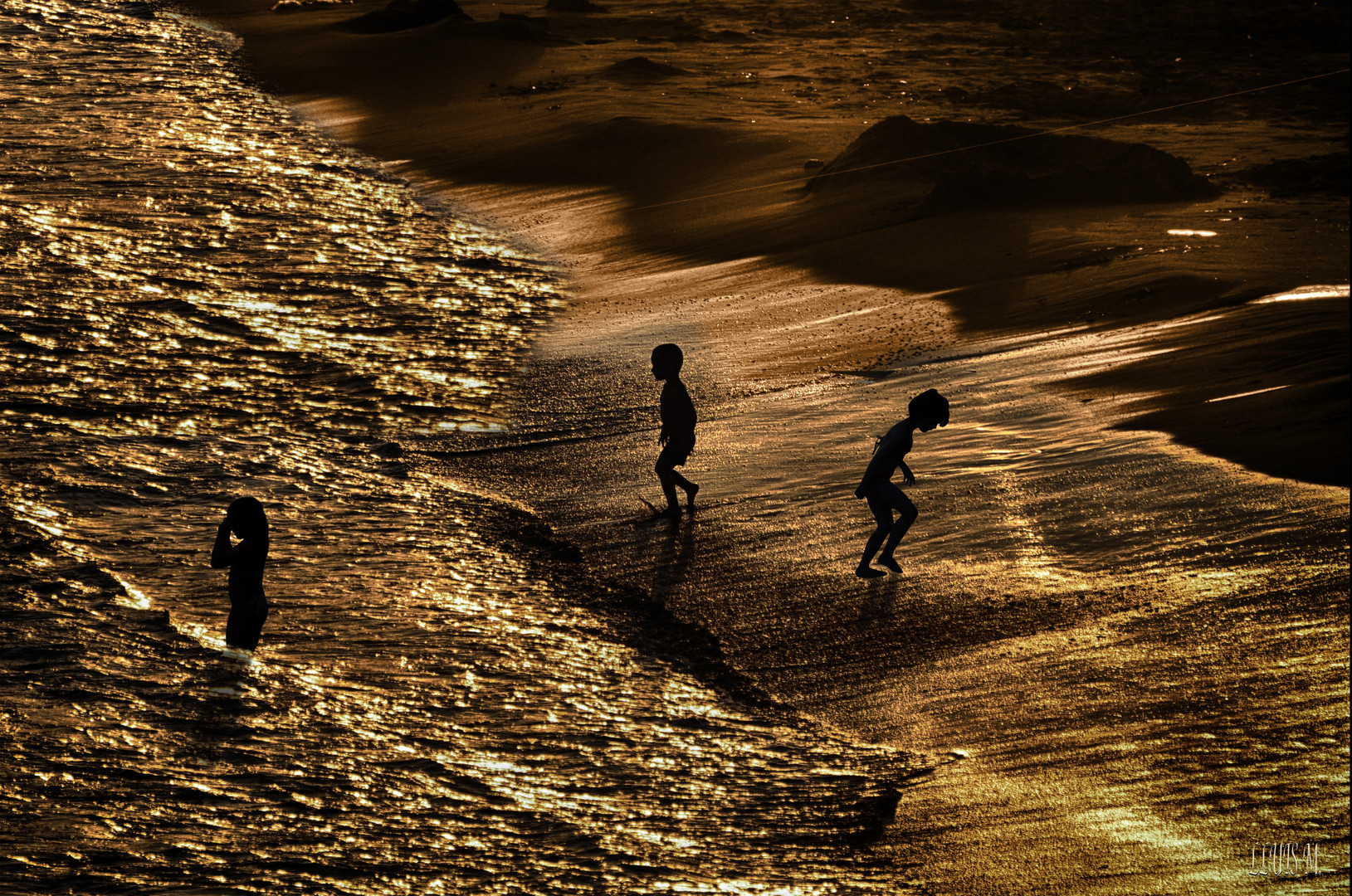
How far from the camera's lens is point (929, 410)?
30.8 feet

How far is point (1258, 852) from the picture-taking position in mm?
6480

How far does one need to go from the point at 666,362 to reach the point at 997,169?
10.8 meters

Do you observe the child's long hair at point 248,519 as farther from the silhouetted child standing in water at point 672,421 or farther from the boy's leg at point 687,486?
the boy's leg at point 687,486

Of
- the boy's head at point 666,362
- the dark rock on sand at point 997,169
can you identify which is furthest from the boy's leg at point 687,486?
the dark rock on sand at point 997,169

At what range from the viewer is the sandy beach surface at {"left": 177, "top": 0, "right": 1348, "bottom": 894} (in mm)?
7316

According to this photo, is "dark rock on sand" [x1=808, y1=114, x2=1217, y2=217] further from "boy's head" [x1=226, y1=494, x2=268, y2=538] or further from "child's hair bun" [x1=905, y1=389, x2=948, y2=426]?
"boy's head" [x1=226, y1=494, x2=268, y2=538]

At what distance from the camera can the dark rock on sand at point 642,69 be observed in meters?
30.2

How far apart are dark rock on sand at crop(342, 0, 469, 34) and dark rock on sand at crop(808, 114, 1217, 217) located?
17.6 meters

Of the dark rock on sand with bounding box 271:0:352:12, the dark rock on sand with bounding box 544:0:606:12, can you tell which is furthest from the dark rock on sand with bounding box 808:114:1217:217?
the dark rock on sand with bounding box 271:0:352:12

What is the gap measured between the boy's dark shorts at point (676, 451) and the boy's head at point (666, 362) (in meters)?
0.50

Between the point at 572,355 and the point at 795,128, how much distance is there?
10883 millimetres

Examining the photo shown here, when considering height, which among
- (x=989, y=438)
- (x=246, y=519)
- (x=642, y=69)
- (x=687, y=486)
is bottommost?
(x=687, y=486)

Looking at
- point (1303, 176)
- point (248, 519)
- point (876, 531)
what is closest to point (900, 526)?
point (876, 531)

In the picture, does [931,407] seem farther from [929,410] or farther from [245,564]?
[245,564]
